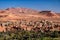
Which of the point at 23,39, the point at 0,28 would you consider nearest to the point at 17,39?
the point at 23,39

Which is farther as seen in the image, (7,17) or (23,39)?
(7,17)

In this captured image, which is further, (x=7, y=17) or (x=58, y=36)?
(x=7, y=17)

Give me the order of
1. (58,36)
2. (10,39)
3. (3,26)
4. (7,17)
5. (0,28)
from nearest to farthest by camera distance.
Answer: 1. (10,39)
2. (58,36)
3. (0,28)
4. (3,26)
5. (7,17)

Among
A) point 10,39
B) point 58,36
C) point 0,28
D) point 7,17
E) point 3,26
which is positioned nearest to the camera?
point 10,39

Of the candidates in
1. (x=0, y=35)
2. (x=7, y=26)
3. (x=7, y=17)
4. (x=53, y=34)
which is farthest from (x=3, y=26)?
(x=7, y=17)

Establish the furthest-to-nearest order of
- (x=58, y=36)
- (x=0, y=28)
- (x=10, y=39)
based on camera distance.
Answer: (x=0, y=28) → (x=58, y=36) → (x=10, y=39)

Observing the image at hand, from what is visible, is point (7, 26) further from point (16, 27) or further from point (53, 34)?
point (53, 34)

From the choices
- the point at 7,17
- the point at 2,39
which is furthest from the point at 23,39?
the point at 7,17

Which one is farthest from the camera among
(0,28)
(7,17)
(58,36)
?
(7,17)

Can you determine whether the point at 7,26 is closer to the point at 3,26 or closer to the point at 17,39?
the point at 3,26
